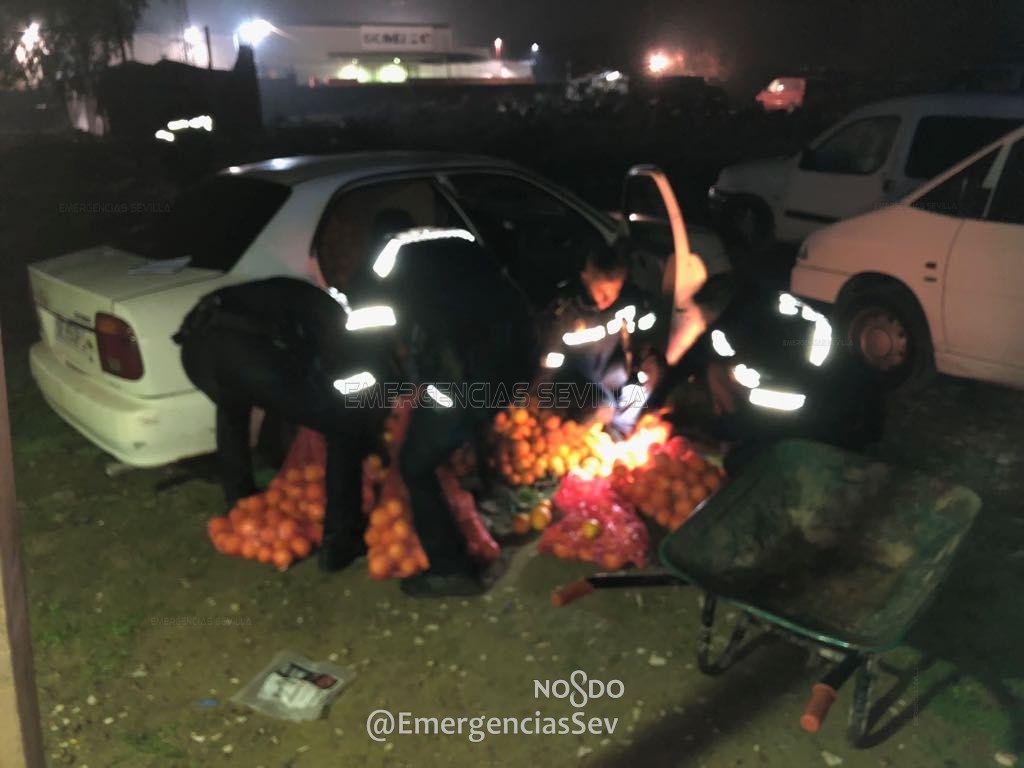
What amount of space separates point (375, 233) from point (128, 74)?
71.8 ft

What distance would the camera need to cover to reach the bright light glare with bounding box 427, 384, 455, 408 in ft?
11.6

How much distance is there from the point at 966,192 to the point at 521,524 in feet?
12.5

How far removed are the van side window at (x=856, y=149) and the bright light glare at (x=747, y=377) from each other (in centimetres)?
524

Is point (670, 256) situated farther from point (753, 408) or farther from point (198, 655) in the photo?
point (198, 655)

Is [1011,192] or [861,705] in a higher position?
[1011,192]

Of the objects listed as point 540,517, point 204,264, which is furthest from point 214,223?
point 540,517

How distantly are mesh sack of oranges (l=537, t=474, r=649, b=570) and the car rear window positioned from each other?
212 centimetres

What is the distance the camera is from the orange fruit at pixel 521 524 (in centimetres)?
441

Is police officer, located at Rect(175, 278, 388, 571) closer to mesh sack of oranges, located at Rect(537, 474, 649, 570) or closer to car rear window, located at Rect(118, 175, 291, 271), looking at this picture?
car rear window, located at Rect(118, 175, 291, 271)

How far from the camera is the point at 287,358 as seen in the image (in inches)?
148

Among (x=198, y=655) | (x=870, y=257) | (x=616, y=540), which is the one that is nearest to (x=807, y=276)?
(x=870, y=257)

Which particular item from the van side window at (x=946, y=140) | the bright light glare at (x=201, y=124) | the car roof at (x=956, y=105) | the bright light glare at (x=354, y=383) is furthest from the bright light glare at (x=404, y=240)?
the bright light glare at (x=201, y=124)

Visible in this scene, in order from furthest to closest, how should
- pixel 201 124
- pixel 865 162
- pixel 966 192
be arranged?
pixel 201 124
pixel 865 162
pixel 966 192

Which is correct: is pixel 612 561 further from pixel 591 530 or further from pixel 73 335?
pixel 73 335
